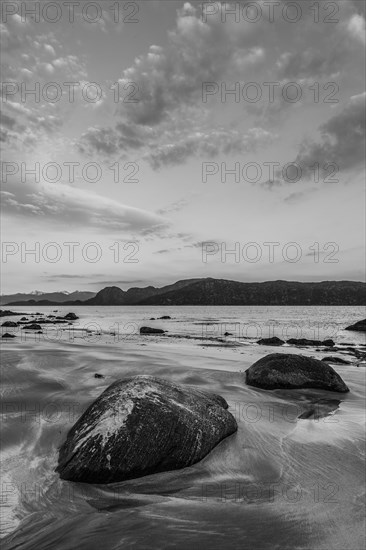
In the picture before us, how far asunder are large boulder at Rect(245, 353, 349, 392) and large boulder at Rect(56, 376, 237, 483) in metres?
3.80

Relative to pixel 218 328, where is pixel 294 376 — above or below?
above

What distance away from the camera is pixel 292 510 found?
3.70 meters

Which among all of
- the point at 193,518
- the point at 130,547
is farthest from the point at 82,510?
the point at 193,518

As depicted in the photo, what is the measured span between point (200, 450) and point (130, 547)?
199 cm

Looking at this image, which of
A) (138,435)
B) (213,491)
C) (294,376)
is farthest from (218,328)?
(213,491)

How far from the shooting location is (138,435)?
4.55 meters

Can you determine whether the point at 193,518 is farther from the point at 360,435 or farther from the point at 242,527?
the point at 360,435

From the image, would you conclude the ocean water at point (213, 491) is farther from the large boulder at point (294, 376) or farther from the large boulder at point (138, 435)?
the large boulder at point (294, 376)

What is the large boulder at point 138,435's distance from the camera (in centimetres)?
429

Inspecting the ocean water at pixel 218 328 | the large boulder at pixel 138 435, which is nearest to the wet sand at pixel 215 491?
the large boulder at pixel 138 435

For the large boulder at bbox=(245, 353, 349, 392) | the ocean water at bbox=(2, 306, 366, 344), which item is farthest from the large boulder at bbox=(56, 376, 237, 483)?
the ocean water at bbox=(2, 306, 366, 344)

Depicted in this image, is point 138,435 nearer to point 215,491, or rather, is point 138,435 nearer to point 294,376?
point 215,491

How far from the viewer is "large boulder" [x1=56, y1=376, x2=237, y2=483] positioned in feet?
14.1

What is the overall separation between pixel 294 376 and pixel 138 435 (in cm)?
591
